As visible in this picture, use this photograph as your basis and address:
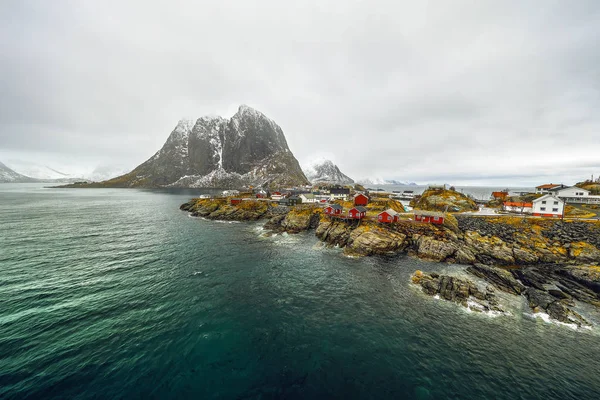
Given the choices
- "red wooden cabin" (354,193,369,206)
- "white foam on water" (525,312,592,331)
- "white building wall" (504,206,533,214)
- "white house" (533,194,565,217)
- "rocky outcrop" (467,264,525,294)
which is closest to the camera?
"white foam on water" (525,312,592,331)

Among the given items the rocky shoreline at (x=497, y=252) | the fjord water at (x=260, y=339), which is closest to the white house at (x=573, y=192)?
the rocky shoreline at (x=497, y=252)

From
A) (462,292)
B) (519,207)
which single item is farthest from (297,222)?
(519,207)

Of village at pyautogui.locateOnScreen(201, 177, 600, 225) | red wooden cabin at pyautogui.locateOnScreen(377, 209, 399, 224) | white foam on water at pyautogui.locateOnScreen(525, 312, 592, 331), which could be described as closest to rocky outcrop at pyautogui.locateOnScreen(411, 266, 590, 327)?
white foam on water at pyautogui.locateOnScreen(525, 312, 592, 331)

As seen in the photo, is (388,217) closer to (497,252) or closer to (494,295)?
(497,252)

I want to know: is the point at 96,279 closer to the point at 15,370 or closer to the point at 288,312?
the point at 15,370

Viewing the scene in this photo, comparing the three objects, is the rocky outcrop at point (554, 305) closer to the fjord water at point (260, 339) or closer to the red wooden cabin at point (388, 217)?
the fjord water at point (260, 339)

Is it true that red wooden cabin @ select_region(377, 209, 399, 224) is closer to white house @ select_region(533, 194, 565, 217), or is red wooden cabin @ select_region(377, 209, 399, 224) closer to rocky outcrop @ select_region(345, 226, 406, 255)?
rocky outcrop @ select_region(345, 226, 406, 255)
